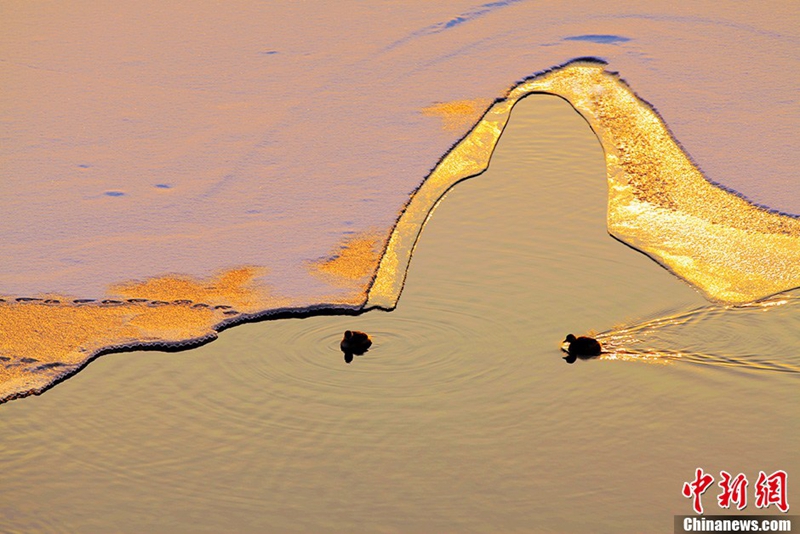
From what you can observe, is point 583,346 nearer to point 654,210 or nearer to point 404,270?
point 404,270

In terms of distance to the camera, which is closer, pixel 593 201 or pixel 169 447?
pixel 169 447

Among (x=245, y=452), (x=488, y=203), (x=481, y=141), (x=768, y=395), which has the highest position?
(x=481, y=141)

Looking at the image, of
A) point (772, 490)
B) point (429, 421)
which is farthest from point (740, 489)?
point (429, 421)

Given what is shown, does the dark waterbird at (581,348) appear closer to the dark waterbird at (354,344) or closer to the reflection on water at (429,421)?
the reflection on water at (429,421)

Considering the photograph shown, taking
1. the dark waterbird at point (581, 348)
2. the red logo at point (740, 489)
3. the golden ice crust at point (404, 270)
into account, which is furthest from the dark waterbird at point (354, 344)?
the red logo at point (740, 489)

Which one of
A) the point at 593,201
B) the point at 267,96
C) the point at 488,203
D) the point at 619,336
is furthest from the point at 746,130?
the point at 267,96

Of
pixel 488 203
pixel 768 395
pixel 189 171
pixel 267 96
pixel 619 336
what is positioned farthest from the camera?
pixel 267 96

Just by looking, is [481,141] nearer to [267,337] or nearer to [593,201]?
[593,201]
